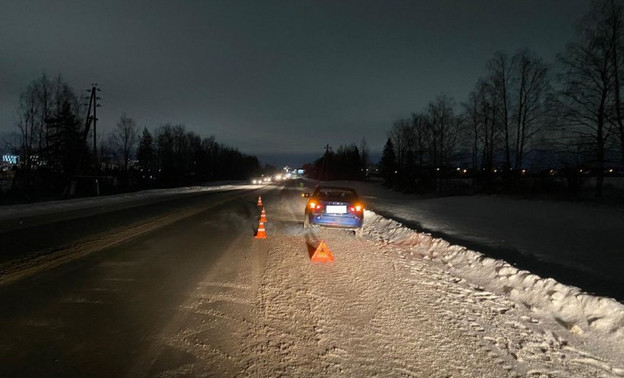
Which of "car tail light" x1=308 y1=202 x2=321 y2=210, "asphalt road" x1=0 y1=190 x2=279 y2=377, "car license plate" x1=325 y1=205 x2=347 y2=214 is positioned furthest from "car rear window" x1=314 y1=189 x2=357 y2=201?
"asphalt road" x1=0 y1=190 x2=279 y2=377

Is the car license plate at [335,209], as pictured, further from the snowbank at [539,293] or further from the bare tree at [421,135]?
the bare tree at [421,135]

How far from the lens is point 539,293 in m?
5.81

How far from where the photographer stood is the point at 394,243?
1104 centimetres

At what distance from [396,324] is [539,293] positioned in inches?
109

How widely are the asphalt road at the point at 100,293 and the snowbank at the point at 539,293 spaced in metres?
4.65

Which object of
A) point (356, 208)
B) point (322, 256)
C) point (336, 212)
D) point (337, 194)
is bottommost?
point (322, 256)

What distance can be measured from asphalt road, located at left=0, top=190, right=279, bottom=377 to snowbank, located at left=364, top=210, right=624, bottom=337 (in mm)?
4648

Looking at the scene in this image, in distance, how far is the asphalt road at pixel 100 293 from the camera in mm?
3508

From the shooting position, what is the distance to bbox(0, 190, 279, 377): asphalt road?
3508mm

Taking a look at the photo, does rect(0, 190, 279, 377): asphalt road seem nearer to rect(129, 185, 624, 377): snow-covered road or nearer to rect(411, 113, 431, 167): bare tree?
rect(129, 185, 624, 377): snow-covered road

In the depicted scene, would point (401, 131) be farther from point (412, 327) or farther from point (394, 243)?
point (412, 327)

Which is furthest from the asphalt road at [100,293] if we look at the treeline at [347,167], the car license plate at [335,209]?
the treeline at [347,167]

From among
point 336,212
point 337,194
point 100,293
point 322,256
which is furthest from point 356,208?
point 100,293

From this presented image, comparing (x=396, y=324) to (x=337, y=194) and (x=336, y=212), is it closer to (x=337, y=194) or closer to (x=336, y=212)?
(x=336, y=212)
